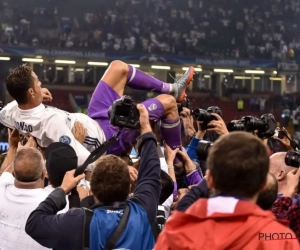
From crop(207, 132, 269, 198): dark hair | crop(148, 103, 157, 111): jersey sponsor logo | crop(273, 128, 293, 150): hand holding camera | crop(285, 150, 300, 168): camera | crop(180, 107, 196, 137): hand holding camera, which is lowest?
crop(180, 107, 196, 137): hand holding camera

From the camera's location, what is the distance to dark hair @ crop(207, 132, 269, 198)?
6.55ft

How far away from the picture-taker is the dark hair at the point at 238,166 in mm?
1997

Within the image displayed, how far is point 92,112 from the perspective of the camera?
5043 mm

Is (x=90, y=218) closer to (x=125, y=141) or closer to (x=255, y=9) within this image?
(x=125, y=141)

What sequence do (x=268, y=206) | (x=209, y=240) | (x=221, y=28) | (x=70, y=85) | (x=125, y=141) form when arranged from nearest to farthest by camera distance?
(x=209, y=240)
(x=268, y=206)
(x=125, y=141)
(x=70, y=85)
(x=221, y=28)

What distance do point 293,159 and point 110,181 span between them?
0.89 m

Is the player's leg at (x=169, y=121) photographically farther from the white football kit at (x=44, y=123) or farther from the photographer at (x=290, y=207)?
the photographer at (x=290, y=207)

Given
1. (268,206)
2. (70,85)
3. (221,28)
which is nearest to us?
(268,206)

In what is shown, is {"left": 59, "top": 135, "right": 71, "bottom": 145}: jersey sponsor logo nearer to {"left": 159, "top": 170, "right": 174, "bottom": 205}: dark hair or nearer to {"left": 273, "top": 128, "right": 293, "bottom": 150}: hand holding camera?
{"left": 159, "top": 170, "right": 174, "bottom": 205}: dark hair

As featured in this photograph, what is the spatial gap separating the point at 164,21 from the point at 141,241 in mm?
29360

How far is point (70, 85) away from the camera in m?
29.4

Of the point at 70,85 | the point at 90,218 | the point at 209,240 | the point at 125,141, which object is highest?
the point at 209,240

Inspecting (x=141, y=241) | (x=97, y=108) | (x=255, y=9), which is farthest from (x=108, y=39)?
(x=141, y=241)

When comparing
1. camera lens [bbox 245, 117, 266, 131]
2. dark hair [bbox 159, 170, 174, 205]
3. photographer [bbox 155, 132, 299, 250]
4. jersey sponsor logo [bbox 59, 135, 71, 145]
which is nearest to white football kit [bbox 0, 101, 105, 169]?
jersey sponsor logo [bbox 59, 135, 71, 145]
